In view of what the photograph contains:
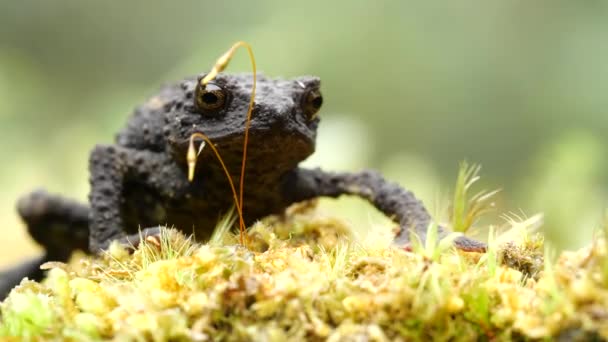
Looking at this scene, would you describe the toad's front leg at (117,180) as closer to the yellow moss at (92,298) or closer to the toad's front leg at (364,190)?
the toad's front leg at (364,190)

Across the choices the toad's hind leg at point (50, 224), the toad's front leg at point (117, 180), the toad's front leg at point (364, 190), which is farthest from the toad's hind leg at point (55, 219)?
the toad's front leg at point (364, 190)

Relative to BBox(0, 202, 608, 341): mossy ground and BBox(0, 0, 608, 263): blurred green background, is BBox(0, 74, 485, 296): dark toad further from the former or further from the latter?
BBox(0, 0, 608, 263): blurred green background

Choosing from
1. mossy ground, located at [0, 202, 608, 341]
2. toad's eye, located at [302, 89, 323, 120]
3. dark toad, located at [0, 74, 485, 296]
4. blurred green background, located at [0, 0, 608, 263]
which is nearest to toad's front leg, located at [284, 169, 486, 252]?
dark toad, located at [0, 74, 485, 296]

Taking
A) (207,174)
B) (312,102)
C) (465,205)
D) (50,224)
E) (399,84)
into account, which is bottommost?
(50,224)

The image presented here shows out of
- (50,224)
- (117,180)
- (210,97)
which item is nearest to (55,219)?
(50,224)

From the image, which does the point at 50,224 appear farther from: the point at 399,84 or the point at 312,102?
the point at 399,84

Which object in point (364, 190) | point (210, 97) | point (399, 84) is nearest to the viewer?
point (210, 97)
